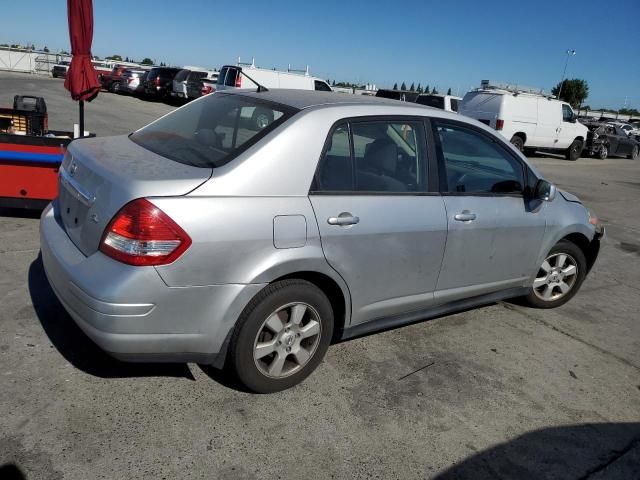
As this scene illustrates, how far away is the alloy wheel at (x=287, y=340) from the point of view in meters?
2.98

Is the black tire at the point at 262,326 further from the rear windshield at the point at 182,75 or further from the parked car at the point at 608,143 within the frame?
the rear windshield at the point at 182,75

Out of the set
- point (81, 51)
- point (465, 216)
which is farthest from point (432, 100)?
point (465, 216)

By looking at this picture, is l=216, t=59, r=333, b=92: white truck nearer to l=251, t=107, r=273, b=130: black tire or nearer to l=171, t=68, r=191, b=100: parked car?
l=171, t=68, r=191, b=100: parked car

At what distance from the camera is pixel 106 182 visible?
2.76 metres

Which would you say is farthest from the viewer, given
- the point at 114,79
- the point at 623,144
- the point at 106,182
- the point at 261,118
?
the point at 114,79

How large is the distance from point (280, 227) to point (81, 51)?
448cm

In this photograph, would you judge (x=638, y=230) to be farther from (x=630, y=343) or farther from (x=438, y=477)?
(x=438, y=477)

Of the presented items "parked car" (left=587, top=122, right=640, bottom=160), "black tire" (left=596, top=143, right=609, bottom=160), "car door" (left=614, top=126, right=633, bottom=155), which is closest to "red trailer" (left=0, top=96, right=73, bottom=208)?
"parked car" (left=587, top=122, right=640, bottom=160)

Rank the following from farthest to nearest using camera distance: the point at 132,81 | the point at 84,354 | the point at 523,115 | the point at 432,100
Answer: the point at 132,81
the point at 432,100
the point at 523,115
the point at 84,354

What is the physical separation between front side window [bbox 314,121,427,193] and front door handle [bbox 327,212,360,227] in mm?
159

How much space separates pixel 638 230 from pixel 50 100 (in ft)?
61.8

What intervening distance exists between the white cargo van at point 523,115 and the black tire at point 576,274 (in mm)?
13705

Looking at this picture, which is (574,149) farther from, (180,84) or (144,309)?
(144,309)

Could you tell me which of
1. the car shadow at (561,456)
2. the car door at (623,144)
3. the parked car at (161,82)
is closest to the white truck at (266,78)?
the parked car at (161,82)
